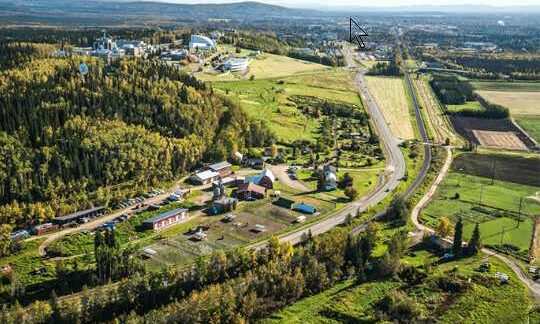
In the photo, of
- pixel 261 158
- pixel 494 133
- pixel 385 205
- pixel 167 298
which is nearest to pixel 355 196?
pixel 385 205

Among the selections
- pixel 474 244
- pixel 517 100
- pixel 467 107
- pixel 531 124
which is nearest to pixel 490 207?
pixel 474 244

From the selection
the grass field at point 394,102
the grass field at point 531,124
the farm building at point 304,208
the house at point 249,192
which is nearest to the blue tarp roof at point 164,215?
the house at point 249,192

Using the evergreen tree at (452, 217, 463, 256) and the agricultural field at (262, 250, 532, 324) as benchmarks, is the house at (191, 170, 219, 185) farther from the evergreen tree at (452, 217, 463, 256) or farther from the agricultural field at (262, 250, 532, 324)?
the evergreen tree at (452, 217, 463, 256)

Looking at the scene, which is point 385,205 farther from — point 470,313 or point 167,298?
point 167,298

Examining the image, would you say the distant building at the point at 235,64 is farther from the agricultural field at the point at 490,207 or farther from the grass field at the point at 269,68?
the agricultural field at the point at 490,207

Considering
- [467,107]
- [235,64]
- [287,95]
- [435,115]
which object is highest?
[235,64]

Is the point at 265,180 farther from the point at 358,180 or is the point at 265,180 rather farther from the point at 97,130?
the point at 97,130
